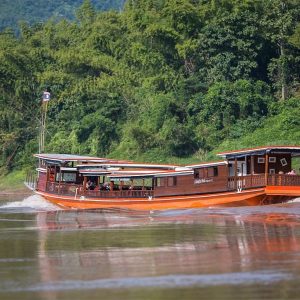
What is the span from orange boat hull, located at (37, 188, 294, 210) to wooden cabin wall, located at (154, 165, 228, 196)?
0.74 feet

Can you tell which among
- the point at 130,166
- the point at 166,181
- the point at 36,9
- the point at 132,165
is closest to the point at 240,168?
the point at 166,181

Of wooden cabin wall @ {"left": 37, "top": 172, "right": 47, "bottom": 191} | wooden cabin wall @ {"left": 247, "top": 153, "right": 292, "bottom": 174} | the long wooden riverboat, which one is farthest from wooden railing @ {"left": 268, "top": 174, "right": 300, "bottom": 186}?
wooden cabin wall @ {"left": 37, "top": 172, "right": 47, "bottom": 191}

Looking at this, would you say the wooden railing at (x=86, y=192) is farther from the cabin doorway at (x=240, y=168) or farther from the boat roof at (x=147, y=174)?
the cabin doorway at (x=240, y=168)

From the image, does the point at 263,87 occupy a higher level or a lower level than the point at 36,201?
higher

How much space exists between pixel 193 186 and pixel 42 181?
1000 centimetres

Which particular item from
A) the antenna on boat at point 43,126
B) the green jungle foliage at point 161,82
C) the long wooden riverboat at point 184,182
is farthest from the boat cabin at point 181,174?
the antenna on boat at point 43,126

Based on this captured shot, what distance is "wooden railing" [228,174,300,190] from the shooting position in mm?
32938

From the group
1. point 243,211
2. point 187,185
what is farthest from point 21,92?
point 243,211

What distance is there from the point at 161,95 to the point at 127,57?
783 centimetres

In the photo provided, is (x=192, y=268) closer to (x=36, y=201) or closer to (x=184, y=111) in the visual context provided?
(x=36, y=201)

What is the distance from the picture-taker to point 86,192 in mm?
39000

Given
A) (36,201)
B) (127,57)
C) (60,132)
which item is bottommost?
(36,201)

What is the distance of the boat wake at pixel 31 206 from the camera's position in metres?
38.8

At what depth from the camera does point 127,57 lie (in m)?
62.0
